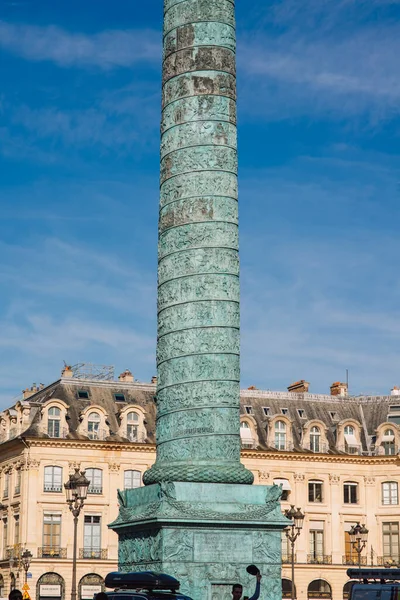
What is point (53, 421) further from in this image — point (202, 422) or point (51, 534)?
point (202, 422)

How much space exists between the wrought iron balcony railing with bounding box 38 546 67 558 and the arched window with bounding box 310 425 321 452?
13.4 meters

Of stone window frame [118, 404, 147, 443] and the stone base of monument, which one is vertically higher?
stone window frame [118, 404, 147, 443]

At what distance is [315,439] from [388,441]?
3.81 metres

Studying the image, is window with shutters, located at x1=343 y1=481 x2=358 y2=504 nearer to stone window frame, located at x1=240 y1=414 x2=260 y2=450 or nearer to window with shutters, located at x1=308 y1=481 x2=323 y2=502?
window with shutters, located at x1=308 y1=481 x2=323 y2=502

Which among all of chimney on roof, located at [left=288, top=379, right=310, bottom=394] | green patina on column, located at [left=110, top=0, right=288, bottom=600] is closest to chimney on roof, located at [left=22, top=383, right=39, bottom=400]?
chimney on roof, located at [left=288, top=379, right=310, bottom=394]

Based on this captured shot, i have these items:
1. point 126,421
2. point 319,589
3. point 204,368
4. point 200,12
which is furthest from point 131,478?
point 200,12

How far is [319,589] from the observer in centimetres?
5575

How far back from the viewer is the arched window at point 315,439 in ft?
187

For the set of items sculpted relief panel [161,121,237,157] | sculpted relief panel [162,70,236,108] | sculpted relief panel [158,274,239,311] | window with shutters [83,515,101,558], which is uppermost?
sculpted relief panel [162,70,236,108]

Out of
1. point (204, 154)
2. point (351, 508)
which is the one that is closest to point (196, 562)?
point (204, 154)

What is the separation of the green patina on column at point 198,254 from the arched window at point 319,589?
35993 mm

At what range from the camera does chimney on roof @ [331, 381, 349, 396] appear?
204 ft

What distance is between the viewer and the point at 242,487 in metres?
20.7

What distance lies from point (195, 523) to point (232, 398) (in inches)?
95.0
